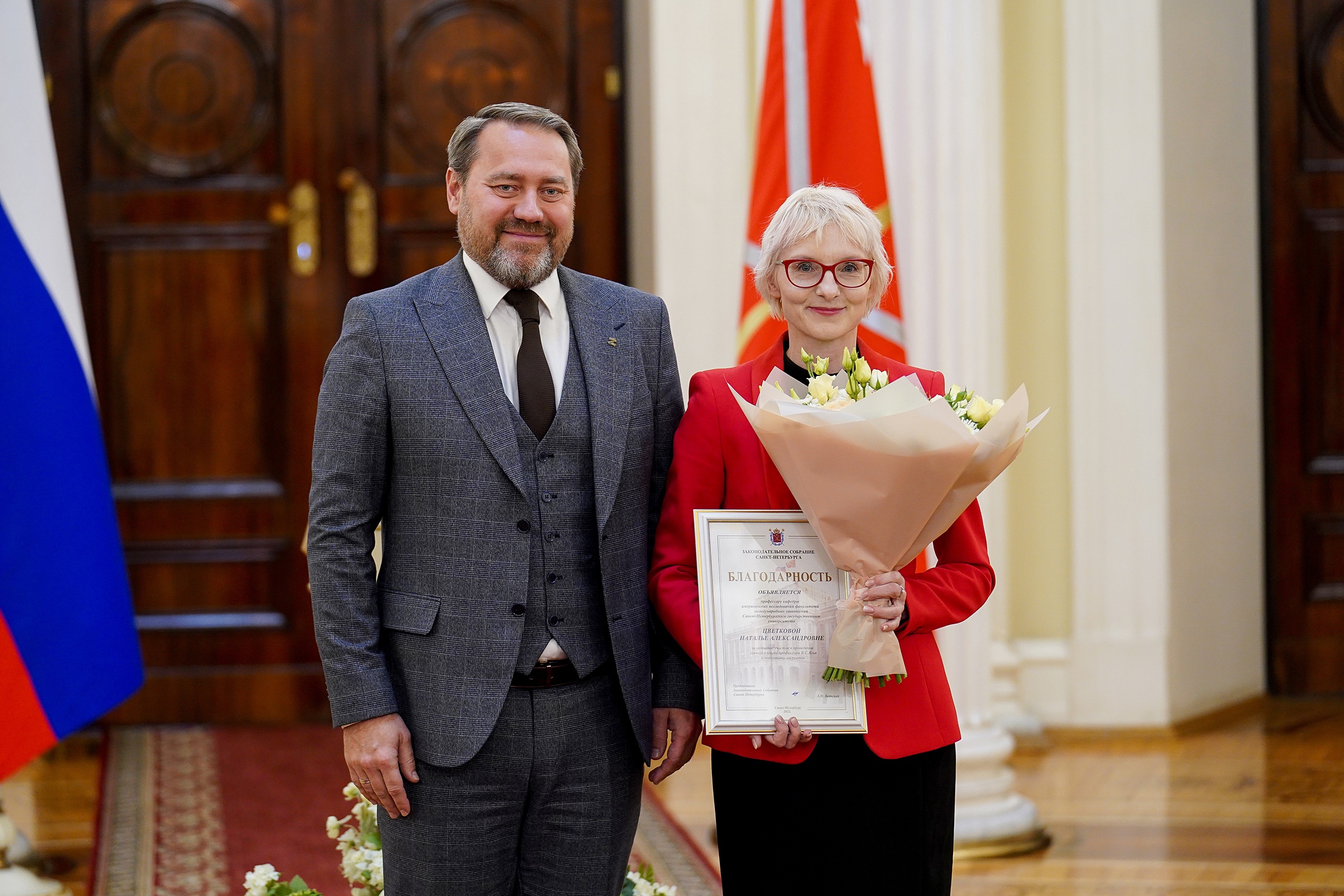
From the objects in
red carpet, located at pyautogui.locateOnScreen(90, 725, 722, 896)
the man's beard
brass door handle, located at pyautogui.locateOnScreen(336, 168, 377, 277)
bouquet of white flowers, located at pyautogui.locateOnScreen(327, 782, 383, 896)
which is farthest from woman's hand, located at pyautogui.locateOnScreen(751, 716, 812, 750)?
brass door handle, located at pyautogui.locateOnScreen(336, 168, 377, 277)

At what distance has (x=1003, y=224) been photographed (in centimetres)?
486

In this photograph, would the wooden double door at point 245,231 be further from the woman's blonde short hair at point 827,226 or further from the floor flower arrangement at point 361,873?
the woman's blonde short hair at point 827,226

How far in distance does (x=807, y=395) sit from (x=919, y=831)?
0.62 metres

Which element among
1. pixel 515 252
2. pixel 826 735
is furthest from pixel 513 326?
pixel 826 735

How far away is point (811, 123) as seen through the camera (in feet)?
10.8

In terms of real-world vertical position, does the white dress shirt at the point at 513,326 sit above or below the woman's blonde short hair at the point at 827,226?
below

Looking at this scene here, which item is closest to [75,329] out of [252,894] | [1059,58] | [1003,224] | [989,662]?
[252,894]

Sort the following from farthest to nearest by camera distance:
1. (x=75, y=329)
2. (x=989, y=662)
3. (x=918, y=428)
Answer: (x=989, y=662), (x=75, y=329), (x=918, y=428)

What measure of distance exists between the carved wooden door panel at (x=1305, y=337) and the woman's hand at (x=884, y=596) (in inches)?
160

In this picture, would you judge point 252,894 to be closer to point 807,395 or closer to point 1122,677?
point 807,395

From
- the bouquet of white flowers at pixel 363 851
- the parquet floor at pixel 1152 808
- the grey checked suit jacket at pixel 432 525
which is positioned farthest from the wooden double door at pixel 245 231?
the grey checked suit jacket at pixel 432 525

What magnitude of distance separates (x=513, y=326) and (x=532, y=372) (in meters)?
0.08

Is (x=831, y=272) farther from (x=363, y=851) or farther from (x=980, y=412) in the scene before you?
(x=363, y=851)

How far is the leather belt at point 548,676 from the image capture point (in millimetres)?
1841
